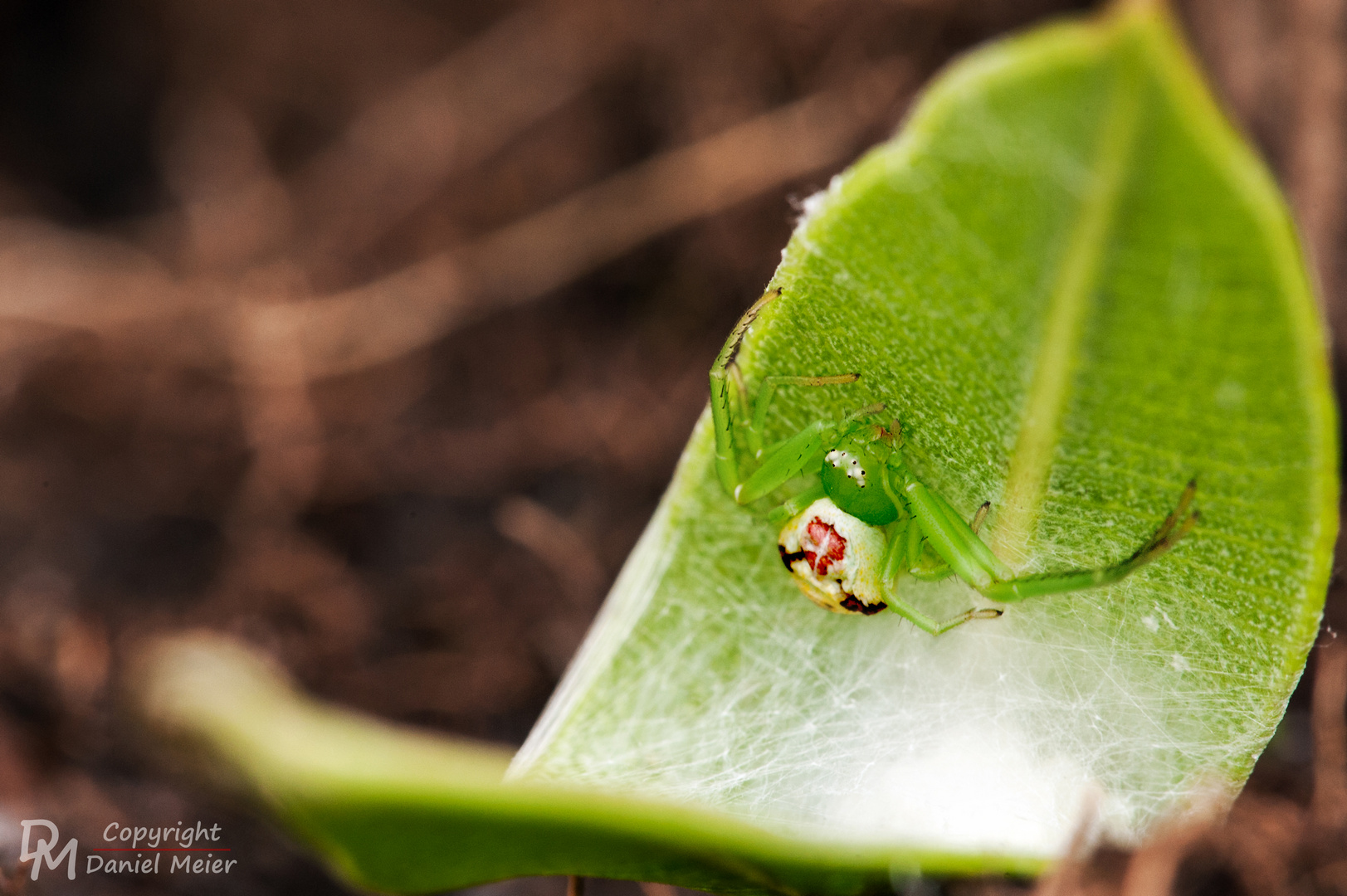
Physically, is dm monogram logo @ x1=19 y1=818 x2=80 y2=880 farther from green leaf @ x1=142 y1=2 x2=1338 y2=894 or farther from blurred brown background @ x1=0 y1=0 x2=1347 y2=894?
green leaf @ x1=142 y1=2 x2=1338 y2=894

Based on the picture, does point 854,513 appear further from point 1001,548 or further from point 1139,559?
point 1139,559

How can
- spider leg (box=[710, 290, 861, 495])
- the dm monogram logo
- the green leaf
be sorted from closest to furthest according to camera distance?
the green leaf < spider leg (box=[710, 290, 861, 495]) < the dm monogram logo

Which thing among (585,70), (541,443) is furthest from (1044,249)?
(585,70)

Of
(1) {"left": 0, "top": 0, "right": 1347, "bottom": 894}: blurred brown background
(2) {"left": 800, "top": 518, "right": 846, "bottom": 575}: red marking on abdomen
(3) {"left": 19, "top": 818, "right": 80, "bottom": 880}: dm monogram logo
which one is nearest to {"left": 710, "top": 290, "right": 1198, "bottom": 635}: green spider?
(2) {"left": 800, "top": 518, "right": 846, "bottom": 575}: red marking on abdomen

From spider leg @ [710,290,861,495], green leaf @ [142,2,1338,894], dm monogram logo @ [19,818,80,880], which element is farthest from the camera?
dm monogram logo @ [19,818,80,880]

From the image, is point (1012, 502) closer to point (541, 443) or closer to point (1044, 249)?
point (1044, 249)

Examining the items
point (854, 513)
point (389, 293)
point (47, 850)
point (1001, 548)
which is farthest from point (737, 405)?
point (389, 293)

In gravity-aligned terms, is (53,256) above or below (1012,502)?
above
